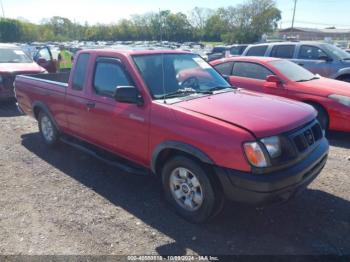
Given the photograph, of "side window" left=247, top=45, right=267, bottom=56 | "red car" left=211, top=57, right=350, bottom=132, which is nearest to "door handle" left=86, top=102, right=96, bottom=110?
"red car" left=211, top=57, right=350, bottom=132

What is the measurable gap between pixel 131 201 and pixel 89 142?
4.26ft

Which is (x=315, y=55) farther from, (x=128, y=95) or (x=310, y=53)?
(x=128, y=95)

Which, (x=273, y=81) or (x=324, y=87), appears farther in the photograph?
(x=273, y=81)

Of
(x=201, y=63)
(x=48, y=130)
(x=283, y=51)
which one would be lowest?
(x=48, y=130)

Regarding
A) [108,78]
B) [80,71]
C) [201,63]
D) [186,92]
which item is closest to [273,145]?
[186,92]

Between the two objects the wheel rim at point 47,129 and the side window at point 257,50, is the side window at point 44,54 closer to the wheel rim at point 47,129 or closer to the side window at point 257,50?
the side window at point 257,50

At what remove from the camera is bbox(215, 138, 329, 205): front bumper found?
9.60ft

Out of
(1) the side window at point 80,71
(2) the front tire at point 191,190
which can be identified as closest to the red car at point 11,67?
(1) the side window at point 80,71

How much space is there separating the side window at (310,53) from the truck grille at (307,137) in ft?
21.1

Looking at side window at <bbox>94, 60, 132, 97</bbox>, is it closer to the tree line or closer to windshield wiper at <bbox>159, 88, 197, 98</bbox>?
windshield wiper at <bbox>159, 88, 197, 98</bbox>

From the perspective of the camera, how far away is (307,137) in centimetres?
341

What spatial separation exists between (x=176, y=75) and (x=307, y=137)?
1770 mm

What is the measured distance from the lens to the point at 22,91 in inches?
250

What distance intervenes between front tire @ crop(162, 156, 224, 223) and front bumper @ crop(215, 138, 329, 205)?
0.19 m
